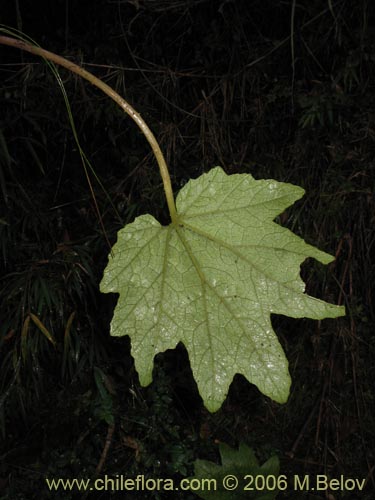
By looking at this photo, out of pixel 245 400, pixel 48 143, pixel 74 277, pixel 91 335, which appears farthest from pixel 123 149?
pixel 245 400

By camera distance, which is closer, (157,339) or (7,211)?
(157,339)

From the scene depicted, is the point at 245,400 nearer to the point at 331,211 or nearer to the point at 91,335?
the point at 91,335

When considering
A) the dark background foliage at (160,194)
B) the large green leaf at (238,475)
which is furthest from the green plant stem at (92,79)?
the large green leaf at (238,475)

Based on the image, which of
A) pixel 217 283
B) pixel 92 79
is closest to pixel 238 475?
pixel 217 283

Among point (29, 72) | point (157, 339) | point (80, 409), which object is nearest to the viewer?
point (157, 339)

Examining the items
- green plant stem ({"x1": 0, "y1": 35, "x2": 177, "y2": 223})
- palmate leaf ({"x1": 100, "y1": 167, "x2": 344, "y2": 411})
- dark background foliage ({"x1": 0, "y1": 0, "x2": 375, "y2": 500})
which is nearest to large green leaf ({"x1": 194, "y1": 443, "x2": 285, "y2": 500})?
dark background foliage ({"x1": 0, "y1": 0, "x2": 375, "y2": 500})

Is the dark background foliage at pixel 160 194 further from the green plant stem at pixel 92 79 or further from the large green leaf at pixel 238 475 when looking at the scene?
the green plant stem at pixel 92 79

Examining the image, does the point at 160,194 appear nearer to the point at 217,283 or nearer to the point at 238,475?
the point at 217,283
